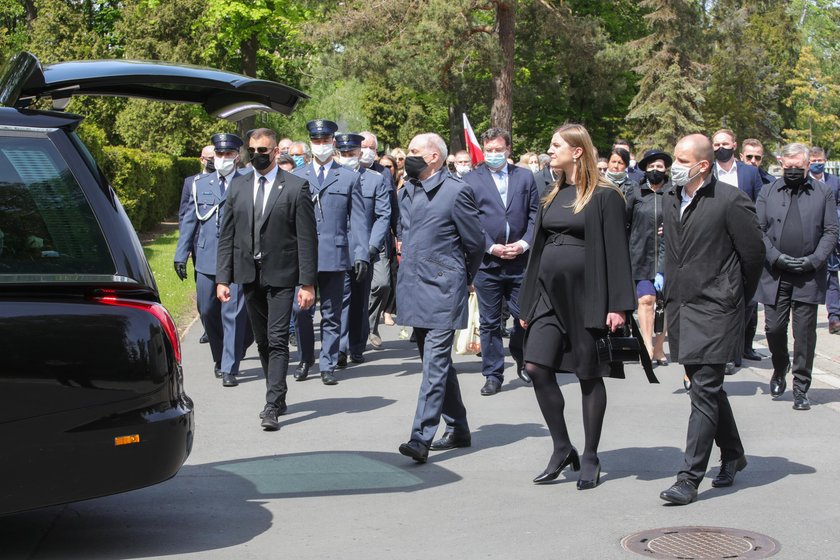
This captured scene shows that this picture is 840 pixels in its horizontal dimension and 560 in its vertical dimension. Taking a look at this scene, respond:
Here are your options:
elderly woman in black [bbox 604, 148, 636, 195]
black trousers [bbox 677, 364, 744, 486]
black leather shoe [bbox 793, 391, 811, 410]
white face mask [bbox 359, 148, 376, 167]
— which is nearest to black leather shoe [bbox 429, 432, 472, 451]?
black trousers [bbox 677, 364, 744, 486]

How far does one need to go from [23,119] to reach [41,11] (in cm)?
5496

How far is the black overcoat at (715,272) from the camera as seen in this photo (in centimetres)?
659

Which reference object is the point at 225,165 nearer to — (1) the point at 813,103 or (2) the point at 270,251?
(2) the point at 270,251

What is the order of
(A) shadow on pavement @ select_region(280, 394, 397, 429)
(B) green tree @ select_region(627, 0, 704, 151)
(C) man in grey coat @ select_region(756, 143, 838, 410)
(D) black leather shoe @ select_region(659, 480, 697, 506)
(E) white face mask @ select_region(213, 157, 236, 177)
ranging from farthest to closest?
(B) green tree @ select_region(627, 0, 704, 151) → (E) white face mask @ select_region(213, 157, 236, 177) → (C) man in grey coat @ select_region(756, 143, 838, 410) → (A) shadow on pavement @ select_region(280, 394, 397, 429) → (D) black leather shoe @ select_region(659, 480, 697, 506)

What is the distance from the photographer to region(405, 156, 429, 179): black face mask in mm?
7680

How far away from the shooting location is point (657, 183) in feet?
37.8

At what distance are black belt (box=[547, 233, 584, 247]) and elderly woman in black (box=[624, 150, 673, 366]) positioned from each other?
4.59 metres

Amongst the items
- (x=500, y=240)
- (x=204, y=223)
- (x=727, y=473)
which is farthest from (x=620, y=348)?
(x=204, y=223)

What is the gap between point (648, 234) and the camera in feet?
37.5

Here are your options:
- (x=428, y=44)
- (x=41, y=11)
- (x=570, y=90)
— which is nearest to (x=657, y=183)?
(x=428, y=44)

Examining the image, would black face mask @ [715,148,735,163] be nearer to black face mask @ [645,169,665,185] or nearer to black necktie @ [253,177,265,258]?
black face mask @ [645,169,665,185]

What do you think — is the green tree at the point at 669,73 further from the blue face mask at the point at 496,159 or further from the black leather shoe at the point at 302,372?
the black leather shoe at the point at 302,372

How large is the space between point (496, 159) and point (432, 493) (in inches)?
170

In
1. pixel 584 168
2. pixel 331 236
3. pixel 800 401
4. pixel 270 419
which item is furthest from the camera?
pixel 331 236
